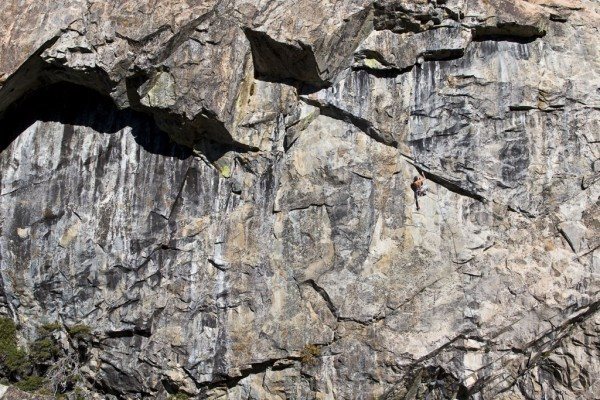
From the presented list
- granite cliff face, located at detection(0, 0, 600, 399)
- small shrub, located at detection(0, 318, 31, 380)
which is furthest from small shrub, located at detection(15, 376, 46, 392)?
granite cliff face, located at detection(0, 0, 600, 399)

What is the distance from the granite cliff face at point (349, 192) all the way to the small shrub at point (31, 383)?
1.49m

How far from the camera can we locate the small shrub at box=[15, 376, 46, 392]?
48.1 feet

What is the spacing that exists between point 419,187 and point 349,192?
118cm

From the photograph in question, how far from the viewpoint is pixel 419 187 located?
1361cm

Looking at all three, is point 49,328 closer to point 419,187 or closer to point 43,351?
point 43,351

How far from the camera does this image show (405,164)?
1382 centimetres

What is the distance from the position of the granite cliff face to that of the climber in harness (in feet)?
0.57

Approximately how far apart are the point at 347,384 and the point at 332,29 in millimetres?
5877

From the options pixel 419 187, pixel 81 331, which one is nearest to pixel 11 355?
pixel 81 331

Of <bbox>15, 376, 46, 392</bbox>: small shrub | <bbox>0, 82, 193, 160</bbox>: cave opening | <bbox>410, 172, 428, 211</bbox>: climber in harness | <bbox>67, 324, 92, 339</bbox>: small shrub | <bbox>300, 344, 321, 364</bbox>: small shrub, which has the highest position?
<bbox>0, 82, 193, 160</bbox>: cave opening

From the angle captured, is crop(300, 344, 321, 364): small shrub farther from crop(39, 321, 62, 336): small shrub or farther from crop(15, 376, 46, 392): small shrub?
crop(15, 376, 46, 392): small shrub

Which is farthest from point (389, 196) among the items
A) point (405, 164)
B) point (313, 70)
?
point (313, 70)

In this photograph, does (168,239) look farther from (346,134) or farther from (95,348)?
(346,134)

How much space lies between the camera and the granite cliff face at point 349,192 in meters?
13.4
